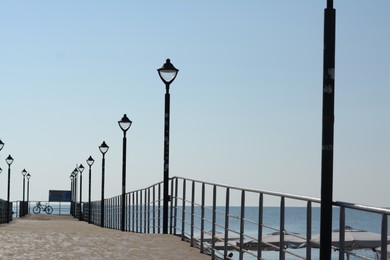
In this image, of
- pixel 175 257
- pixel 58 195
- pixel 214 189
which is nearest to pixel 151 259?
pixel 175 257

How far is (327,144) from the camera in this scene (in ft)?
26.2

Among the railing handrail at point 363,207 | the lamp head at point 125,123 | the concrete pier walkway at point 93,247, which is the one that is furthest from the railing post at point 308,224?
the lamp head at point 125,123

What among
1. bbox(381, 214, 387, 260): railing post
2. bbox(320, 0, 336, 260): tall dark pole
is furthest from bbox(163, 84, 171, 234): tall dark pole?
bbox(381, 214, 387, 260): railing post

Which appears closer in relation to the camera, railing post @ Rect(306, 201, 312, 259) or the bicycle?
railing post @ Rect(306, 201, 312, 259)

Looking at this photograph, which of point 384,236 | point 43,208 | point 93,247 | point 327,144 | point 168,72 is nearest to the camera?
point 384,236

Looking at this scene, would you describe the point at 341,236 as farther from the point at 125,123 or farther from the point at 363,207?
the point at 125,123

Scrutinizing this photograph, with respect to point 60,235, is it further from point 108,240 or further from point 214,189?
point 214,189

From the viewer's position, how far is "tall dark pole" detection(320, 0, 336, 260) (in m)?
7.98

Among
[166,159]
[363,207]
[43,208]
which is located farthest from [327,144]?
[43,208]

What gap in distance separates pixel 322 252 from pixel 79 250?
7.25m

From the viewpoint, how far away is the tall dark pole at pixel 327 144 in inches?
314

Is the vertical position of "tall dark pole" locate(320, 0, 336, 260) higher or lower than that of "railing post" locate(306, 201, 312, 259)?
higher

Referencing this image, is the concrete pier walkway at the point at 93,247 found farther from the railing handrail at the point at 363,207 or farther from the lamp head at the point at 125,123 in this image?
the lamp head at the point at 125,123

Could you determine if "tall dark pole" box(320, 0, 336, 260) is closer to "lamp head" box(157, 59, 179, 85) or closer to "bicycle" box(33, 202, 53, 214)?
"lamp head" box(157, 59, 179, 85)
